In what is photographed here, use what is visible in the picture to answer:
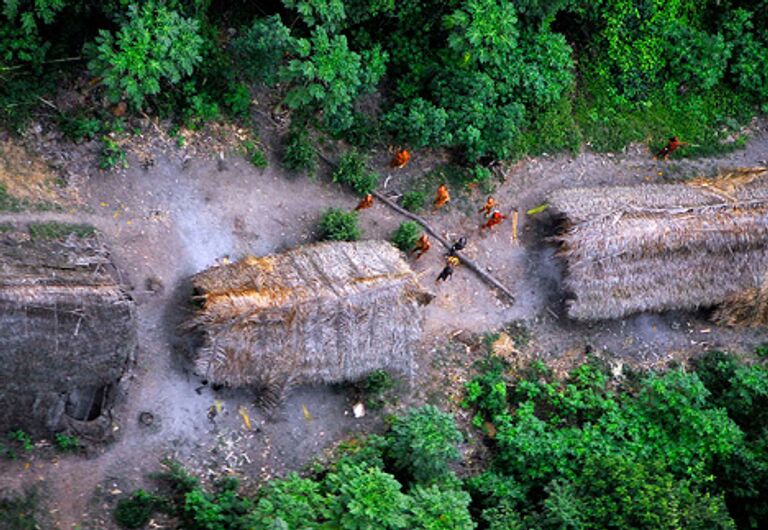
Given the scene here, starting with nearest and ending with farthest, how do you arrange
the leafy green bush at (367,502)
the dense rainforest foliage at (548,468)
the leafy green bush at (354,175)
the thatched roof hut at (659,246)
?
the leafy green bush at (367,502) < the dense rainforest foliage at (548,468) < the leafy green bush at (354,175) < the thatched roof hut at (659,246)

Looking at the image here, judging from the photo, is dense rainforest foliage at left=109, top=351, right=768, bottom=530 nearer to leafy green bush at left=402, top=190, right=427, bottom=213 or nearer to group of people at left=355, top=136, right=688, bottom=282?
group of people at left=355, top=136, right=688, bottom=282

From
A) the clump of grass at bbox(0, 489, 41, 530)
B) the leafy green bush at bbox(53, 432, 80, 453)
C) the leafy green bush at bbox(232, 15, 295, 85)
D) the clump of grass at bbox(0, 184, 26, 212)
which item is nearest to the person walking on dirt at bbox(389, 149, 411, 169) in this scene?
the leafy green bush at bbox(232, 15, 295, 85)

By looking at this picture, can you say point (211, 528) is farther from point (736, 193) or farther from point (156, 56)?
point (736, 193)

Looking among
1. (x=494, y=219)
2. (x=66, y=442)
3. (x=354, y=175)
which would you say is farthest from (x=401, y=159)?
(x=66, y=442)

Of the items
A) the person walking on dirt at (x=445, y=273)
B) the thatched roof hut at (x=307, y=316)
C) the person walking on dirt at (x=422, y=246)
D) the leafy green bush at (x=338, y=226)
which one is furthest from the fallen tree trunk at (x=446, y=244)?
the thatched roof hut at (x=307, y=316)

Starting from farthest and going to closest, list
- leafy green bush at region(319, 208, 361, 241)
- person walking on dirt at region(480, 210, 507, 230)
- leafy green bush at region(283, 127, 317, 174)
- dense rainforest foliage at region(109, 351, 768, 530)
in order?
person walking on dirt at region(480, 210, 507, 230), leafy green bush at region(283, 127, 317, 174), leafy green bush at region(319, 208, 361, 241), dense rainforest foliage at region(109, 351, 768, 530)

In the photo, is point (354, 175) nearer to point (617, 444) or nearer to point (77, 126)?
point (77, 126)

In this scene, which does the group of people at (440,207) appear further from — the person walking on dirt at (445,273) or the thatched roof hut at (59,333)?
the thatched roof hut at (59,333)
